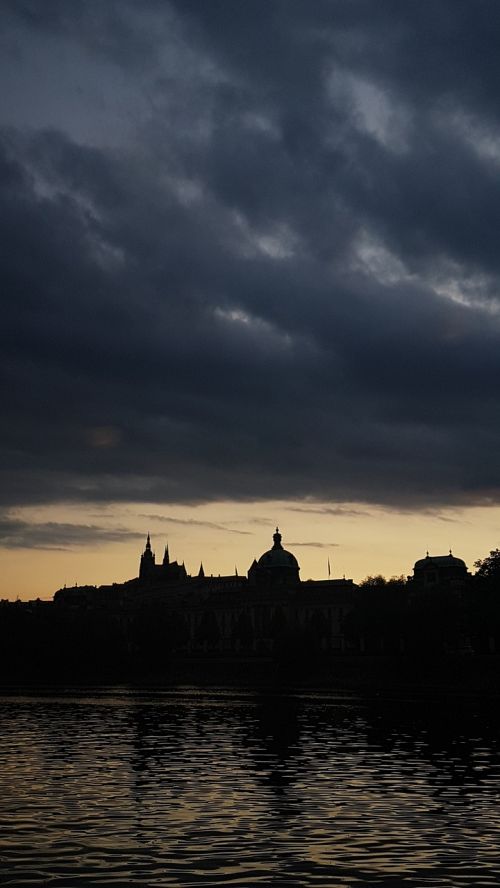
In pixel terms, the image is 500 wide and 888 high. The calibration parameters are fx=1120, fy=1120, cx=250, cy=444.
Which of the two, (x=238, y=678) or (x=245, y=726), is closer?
(x=245, y=726)

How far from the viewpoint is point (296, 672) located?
177m

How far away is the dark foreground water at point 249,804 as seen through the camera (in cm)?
2773

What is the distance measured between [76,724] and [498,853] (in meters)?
55.8

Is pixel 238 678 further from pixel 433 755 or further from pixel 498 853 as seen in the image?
pixel 498 853

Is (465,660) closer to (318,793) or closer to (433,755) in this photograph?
(433,755)

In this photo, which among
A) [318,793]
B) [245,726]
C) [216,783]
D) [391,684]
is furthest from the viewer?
[391,684]

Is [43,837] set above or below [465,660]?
below

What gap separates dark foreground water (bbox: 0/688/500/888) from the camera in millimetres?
27734

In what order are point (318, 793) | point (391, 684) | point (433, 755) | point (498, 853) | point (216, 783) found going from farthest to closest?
point (391, 684) < point (433, 755) < point (216, 783) < point (318, 793) < point (498, 853)

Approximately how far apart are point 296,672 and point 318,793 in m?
137

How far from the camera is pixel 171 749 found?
6125 cm

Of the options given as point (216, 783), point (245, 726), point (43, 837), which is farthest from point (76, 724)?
point (43, 837)

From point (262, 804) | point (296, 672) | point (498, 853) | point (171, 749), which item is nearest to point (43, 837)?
point (262, 804)

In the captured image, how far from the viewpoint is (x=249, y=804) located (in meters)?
39.2
